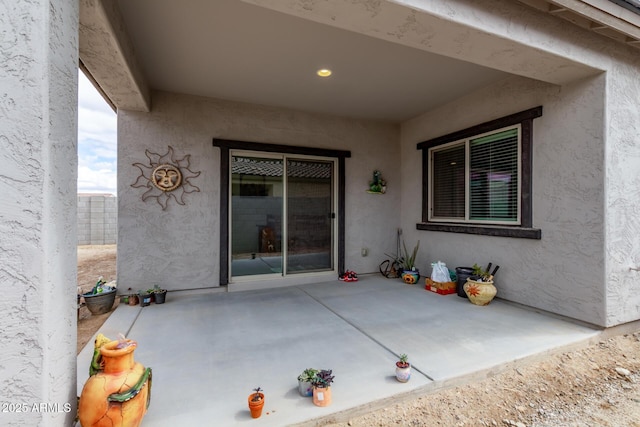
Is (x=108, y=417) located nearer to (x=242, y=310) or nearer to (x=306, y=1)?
(x=242, y=310)

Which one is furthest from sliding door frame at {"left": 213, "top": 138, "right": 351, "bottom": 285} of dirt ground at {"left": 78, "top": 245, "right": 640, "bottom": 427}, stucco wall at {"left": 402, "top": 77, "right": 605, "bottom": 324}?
stucco wall at {"left": 402, "top": 77, "right": 605, "bottom": 324}

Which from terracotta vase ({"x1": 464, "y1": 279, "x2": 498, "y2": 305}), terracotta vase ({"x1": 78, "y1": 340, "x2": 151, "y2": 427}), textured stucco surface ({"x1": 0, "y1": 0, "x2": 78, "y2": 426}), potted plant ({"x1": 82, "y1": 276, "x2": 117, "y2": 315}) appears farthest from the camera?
terracotta vase ({"x1": 464, "y1": 279, "x2": 498, "y2": 305})

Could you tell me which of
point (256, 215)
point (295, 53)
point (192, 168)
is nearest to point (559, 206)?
point (295, 53)

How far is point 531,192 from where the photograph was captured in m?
3.43

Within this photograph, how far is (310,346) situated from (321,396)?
0.80m

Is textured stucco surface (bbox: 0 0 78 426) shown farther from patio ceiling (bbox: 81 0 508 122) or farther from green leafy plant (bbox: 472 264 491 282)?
green leafy plant (bbox: 472 264 491 282)

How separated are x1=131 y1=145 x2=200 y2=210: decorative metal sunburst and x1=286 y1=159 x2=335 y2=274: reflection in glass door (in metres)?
1.51

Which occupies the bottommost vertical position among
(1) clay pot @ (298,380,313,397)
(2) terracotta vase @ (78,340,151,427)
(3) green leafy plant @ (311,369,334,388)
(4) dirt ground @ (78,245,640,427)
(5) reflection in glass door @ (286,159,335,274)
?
(4) dirt ground @ (78,245,640,427)

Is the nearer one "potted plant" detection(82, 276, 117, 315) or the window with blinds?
"potted plant" detection(82, 276, 117, 315)

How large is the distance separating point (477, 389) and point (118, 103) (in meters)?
4.70

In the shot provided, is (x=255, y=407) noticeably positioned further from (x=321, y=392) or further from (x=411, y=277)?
(x=411, y=277)

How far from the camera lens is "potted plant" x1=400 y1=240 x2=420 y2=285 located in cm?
470

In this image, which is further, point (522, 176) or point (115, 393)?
point (522, 176)

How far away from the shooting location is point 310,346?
→ 2.51 meters
